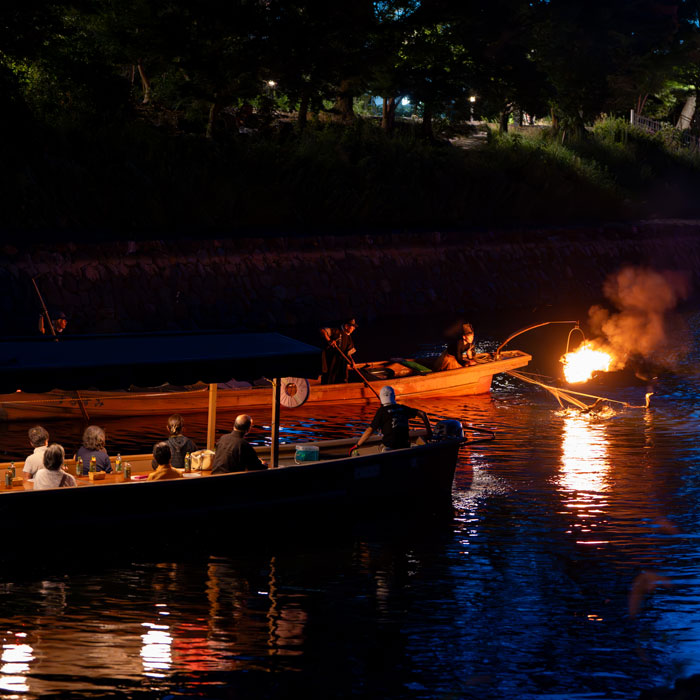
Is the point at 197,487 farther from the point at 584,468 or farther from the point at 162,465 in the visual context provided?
the point at 584,468

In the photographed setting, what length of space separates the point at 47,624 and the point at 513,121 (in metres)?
76.7

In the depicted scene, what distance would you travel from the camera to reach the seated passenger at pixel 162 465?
14.4 metres

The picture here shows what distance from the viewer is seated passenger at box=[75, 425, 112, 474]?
14922 millimetres

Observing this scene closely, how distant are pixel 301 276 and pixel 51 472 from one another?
2717 cm

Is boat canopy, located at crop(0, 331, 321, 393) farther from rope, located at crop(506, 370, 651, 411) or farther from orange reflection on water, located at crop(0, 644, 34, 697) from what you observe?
rope, located at crop(506, 370, 651, 411)

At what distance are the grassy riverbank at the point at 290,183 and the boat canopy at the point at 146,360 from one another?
2251cm

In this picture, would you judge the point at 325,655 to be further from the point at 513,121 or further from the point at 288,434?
the point at 513,121

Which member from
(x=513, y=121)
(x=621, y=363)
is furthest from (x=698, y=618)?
(x=513, y=121)

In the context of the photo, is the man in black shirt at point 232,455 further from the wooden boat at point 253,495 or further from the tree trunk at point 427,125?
the tree trunk at point 427,125

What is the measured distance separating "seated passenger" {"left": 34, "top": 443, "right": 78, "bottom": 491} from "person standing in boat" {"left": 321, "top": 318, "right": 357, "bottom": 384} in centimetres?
1077

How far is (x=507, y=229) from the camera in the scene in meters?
49.6

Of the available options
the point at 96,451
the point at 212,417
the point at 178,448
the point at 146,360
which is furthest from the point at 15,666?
the point at 212,417

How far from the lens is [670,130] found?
246ft

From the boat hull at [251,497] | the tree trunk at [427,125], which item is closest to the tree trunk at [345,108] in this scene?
the tree trunk at [427,125]
